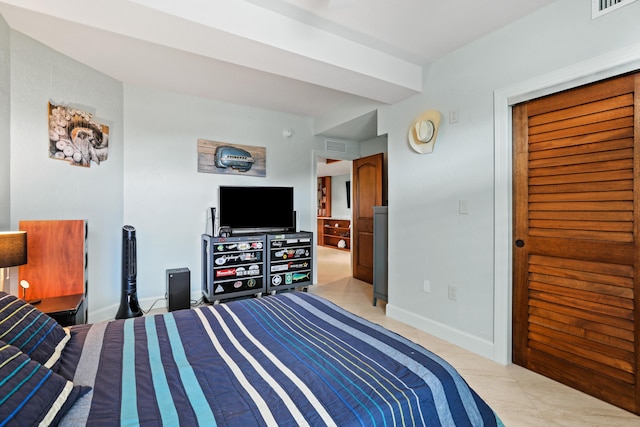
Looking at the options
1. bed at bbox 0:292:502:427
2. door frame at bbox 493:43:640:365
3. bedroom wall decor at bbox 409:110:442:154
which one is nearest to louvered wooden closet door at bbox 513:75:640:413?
door frame at bbox 493:43:640:365

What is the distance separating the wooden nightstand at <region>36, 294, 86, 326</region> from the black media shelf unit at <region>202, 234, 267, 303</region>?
139cm

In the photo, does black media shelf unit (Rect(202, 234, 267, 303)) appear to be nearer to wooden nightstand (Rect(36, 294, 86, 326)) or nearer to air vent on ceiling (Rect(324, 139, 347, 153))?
wooden nightstand (Rect(36, 294, 86, 326))

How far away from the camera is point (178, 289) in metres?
3.27

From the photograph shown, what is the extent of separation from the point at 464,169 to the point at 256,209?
255 cm

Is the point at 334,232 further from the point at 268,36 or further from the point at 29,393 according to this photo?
the point at 29,393

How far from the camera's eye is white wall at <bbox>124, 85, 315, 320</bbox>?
11.2ft

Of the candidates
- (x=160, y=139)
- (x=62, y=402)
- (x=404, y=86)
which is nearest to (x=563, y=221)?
(x=404, y=86)

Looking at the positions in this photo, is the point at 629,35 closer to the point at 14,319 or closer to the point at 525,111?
the point at 525,111

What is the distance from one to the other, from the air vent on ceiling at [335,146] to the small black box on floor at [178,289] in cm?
277

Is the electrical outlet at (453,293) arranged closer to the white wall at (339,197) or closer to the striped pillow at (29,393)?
the striped pillow at (29,393)

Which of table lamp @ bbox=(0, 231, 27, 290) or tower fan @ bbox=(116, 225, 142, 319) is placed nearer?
table lamp @ bbox=(0, 231, 27, 290)

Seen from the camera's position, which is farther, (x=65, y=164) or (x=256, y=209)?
(x=256, y=209)

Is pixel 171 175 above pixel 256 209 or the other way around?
above

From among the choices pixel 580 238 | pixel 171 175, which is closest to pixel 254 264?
pixel 171 175
